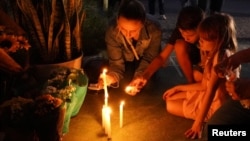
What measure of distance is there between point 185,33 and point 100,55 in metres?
1.64

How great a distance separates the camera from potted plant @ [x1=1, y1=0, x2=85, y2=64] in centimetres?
447

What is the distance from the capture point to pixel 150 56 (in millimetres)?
4715

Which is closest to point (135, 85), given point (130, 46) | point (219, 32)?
point (130, 46)

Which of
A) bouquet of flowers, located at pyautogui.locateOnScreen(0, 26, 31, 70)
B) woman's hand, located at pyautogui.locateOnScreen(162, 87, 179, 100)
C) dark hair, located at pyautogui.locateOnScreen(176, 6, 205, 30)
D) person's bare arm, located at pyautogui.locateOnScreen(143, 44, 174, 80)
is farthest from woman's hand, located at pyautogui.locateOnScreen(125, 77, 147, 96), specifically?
bouquet of flowers, located at pyautogui.locateOnScreen(0, 26, 31, 70)

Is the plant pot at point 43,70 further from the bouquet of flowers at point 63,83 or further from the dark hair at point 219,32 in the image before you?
the dark hair at point 219,32

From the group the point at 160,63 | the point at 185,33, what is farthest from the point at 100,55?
the point at 185,33

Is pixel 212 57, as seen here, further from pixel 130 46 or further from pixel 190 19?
pixel 130 46

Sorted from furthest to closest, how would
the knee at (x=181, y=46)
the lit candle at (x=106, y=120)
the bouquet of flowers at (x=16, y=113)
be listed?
the knee at (x=181, y=46), the lit candle at (x=106, y=120), the bouquet of flowers at (x=16, y=113)

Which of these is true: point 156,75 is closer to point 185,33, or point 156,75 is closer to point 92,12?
point 185,33

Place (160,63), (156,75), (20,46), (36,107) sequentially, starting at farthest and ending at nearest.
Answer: (156,75)
(160,63)
(20,46)
(36,107)

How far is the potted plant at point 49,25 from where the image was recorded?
14.7 feet

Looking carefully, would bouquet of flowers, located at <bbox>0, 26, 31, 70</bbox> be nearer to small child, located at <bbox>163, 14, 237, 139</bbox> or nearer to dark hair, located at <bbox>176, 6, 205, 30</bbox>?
dark hair, located at <bbox>176, 6, 205, 30</bbox>

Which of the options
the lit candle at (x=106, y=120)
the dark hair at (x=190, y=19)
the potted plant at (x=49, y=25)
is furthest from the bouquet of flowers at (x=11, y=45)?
the dark hair at (x=190, y=19)

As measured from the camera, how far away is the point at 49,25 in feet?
14.9
